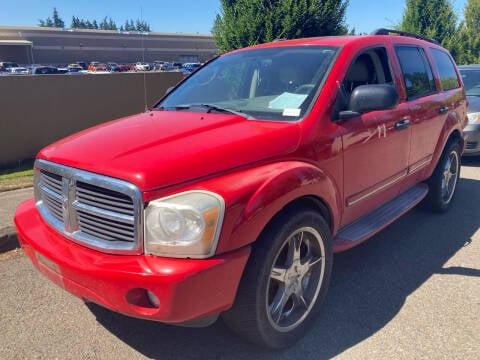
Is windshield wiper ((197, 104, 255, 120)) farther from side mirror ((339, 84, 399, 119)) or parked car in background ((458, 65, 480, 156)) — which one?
parked car in background ((458, 65, 480, 156))

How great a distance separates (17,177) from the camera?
7.93 metres

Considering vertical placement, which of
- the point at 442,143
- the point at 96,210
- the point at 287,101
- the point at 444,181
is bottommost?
the point at 444,181

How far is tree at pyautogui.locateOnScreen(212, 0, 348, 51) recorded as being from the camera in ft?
31.3

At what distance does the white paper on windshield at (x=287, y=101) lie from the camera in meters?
3.23

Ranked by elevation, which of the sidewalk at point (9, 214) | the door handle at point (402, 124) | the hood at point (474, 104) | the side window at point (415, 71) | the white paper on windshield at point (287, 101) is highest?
the side window at point (415, 71)

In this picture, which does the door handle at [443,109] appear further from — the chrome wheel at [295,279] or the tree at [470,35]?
the tree at [470,35]

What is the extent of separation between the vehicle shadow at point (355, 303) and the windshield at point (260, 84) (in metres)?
1.45

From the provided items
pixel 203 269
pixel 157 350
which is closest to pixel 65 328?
pixel 157 350

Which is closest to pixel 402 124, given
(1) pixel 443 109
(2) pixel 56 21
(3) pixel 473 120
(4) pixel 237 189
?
(1) pixel 443 109

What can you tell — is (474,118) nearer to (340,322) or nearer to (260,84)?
(260,84)

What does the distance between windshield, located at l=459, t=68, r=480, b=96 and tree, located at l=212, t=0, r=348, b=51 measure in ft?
9.09

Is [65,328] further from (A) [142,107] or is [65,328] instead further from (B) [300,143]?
(A) [142,107]

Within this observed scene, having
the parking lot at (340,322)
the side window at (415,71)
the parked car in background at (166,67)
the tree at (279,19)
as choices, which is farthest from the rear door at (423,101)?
the parked car in background at (166,67)

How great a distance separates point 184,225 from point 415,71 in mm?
3303
